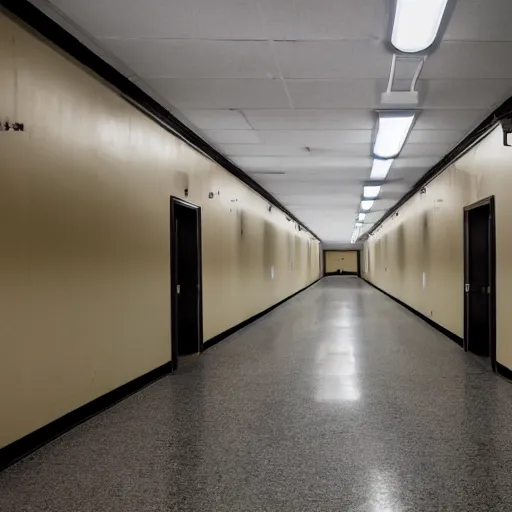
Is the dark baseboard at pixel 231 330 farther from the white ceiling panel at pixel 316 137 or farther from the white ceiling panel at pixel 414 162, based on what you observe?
the white ceiling panel at pixel 414 162

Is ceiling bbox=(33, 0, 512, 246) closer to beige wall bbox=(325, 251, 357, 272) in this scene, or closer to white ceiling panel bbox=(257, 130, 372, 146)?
white ceiling panel bbox=(257, 130, 372, 146)

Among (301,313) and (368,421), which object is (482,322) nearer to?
(368,421)

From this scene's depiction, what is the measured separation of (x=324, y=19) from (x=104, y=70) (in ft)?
6.14

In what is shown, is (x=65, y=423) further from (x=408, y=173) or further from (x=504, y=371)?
(x=408, y=173)

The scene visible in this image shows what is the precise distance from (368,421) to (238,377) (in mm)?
1775

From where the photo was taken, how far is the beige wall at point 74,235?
9.20 ft

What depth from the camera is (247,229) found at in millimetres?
9234

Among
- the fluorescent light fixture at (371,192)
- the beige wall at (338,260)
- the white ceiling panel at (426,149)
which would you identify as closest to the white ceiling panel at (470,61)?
the white ceiling panel at (426,149)

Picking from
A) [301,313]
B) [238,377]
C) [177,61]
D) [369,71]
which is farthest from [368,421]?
[301,313]

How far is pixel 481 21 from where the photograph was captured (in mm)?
3074

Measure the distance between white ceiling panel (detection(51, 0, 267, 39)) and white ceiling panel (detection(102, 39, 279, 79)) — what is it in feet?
0.35

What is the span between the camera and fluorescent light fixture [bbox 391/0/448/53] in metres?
2.65

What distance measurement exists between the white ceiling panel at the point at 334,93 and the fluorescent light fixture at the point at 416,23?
88 cm

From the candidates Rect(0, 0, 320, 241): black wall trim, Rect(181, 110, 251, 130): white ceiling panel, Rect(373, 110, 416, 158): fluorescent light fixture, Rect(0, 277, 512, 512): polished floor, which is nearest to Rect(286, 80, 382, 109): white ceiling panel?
Rect(373, 110, 416, 158): fluorescent light fixture
